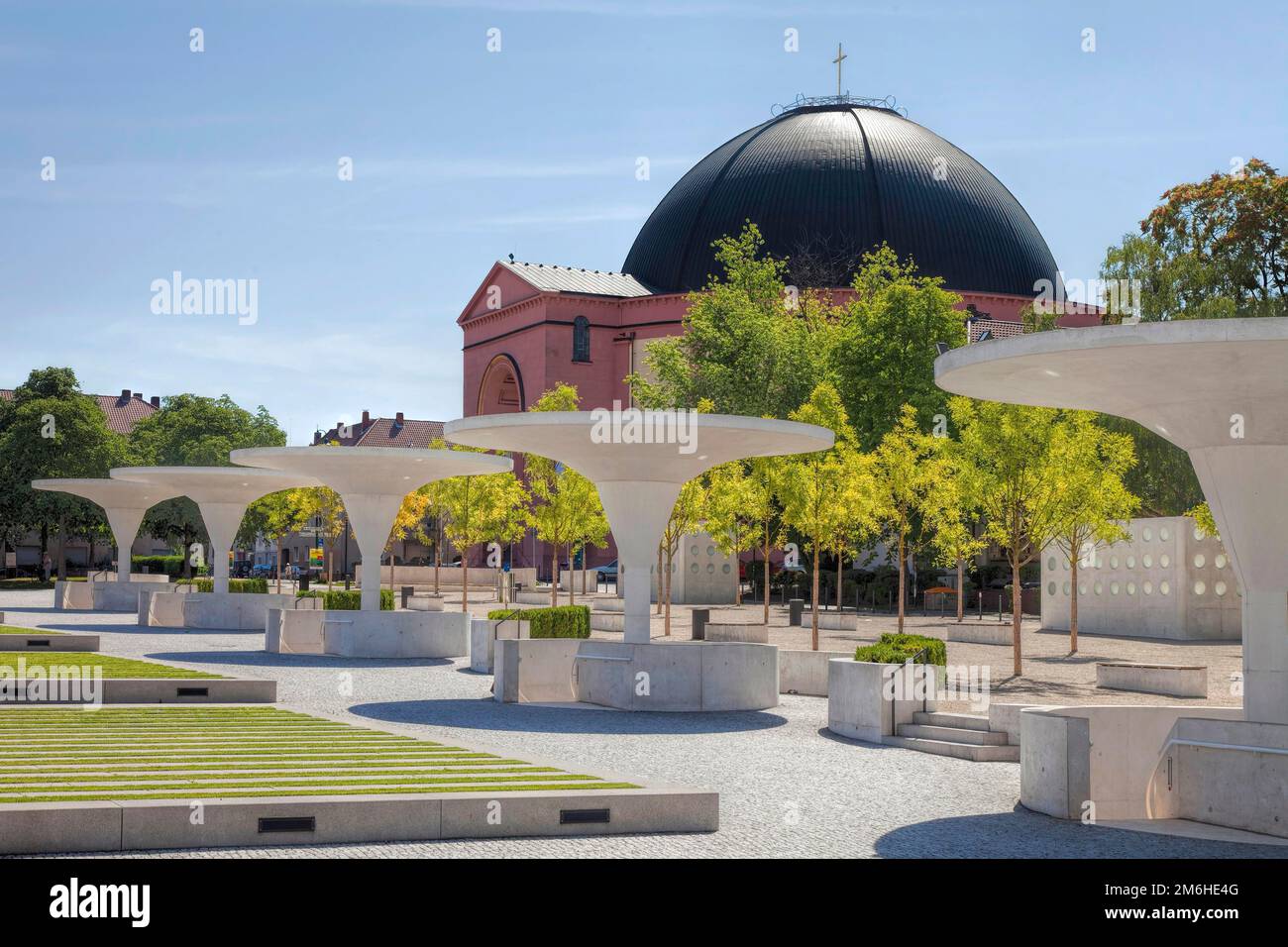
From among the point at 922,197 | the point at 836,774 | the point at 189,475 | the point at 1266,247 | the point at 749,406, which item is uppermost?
the point at 922,197

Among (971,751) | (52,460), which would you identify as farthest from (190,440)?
(971,751)

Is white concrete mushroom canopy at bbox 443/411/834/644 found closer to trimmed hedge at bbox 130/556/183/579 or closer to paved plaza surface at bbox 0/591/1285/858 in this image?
paved plaza surface at bbox 0/591/1285/858

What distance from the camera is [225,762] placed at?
12.4 m

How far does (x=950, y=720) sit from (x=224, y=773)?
29.6ft

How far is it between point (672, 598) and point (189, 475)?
59.8 feet

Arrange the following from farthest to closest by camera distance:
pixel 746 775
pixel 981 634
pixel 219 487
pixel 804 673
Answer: pixel 219 487
pixel 981 634
pixel 804 673
pixel 746 775

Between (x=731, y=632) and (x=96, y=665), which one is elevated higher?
(x=731, y=632)

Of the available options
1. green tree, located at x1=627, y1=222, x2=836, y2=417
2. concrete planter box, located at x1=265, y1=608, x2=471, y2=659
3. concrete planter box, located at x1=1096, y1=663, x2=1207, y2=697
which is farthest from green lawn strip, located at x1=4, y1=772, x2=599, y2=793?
green tree, located at x1=627, y1=222, x2=836, y2=417

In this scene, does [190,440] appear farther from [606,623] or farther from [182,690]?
[182,690]

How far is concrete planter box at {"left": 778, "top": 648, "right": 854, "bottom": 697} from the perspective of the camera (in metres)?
22.8

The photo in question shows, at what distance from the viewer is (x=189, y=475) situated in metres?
38.7

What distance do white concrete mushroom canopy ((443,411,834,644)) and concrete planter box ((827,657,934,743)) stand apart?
4.40 metres

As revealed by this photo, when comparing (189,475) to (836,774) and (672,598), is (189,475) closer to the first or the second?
(672,598)
